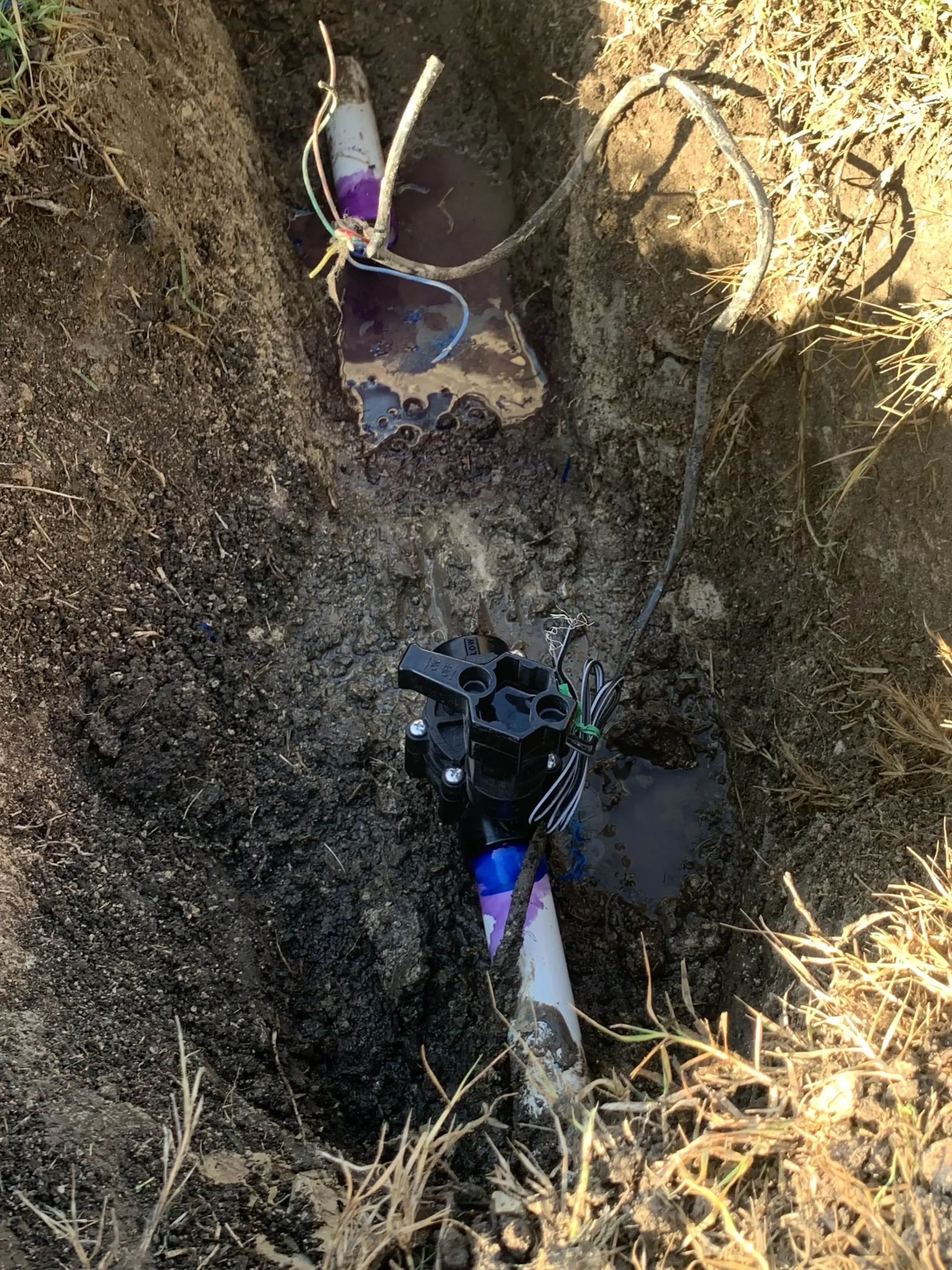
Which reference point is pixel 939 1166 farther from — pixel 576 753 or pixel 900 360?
pixel 900 360

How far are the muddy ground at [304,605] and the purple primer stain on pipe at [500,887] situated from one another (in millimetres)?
192

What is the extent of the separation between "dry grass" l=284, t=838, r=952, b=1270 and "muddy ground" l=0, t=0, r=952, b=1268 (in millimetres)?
264

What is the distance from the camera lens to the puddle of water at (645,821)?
6.45 ft

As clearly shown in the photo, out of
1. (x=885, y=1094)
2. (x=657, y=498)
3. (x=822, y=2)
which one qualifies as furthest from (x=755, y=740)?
(x=822, y=2)

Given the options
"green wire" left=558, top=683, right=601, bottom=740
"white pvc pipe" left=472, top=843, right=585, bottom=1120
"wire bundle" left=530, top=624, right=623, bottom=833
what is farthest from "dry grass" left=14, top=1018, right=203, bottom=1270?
"green wire" left=558, top=683, right=601, bottom=740

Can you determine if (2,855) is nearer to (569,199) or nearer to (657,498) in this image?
(657,498)

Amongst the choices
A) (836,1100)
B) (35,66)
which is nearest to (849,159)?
(35,66)

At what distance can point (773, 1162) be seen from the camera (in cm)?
109

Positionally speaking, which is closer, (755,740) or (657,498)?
(755,740)

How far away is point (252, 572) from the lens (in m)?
2.04

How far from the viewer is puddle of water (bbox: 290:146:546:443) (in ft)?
7.89

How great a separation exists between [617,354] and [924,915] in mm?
1506

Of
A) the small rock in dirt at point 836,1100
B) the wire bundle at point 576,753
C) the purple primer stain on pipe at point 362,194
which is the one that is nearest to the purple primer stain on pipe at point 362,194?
the purple primer stain on pipe at point 362,194

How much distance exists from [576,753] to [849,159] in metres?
1.41
